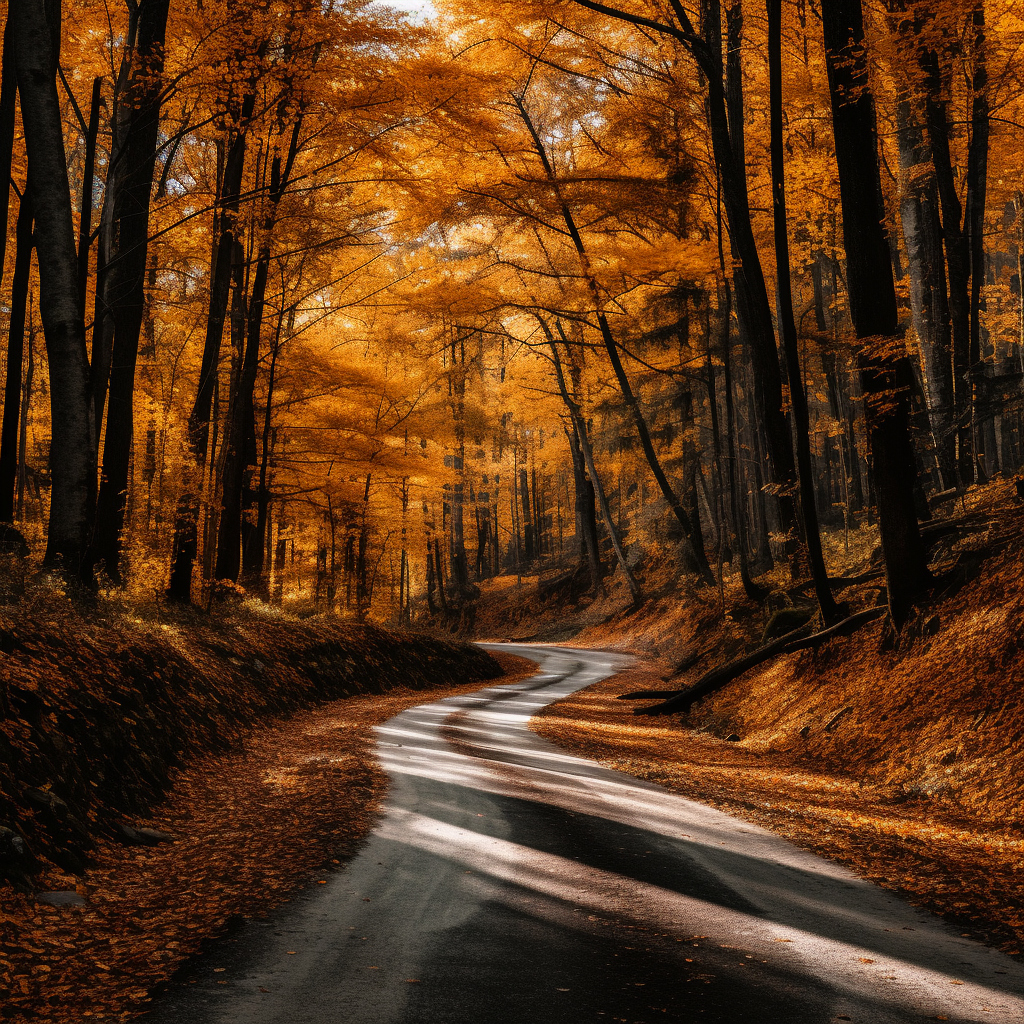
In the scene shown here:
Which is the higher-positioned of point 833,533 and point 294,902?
point 833,533

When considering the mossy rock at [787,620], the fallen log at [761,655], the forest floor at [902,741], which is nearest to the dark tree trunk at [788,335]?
the fallen log at [761,655]

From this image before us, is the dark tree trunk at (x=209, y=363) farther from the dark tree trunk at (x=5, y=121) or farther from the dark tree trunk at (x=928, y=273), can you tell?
the dark tree trunk at (x=928, y=273)

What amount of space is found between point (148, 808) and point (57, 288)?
5634 millimetres

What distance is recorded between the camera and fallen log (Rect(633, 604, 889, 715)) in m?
10.1

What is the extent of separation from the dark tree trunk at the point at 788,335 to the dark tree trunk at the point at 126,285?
7937 mm

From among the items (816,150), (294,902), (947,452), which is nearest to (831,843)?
(294,902)

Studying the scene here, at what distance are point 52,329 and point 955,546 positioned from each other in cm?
1057

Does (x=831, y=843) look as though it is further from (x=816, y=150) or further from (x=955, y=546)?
(x=816, y=150)

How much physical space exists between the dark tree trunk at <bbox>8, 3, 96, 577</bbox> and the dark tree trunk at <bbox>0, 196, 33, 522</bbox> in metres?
1.86

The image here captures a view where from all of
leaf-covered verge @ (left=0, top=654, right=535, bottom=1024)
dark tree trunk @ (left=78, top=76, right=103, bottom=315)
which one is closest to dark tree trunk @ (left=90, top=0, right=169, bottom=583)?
dark tree trunk @ (left=78, top=76, right=103, bottom=315)

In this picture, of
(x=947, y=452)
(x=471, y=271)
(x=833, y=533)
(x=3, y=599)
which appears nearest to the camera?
(x=3, y=599)

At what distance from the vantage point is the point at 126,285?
10445 mm

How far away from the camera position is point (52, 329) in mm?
8336

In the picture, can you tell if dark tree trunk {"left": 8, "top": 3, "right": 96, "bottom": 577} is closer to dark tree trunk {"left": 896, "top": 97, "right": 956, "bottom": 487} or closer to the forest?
the forest
